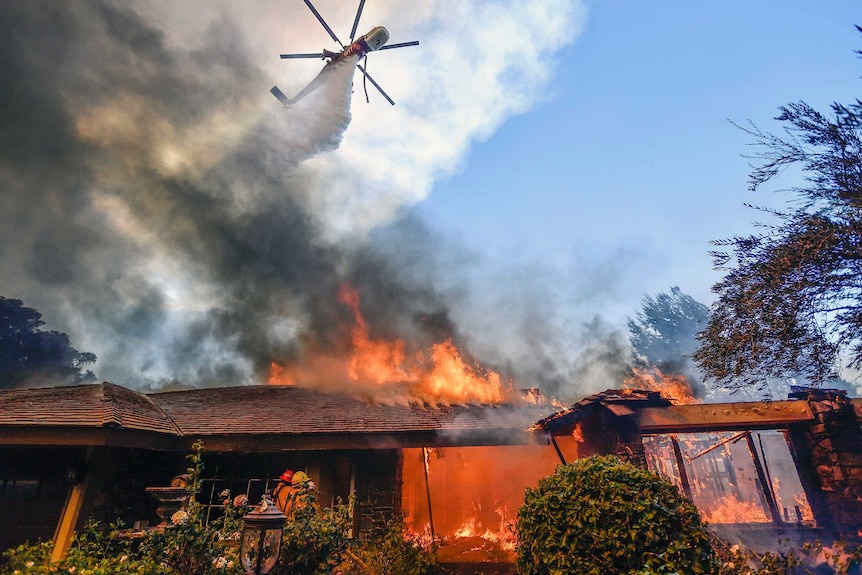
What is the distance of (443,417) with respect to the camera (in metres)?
10.9

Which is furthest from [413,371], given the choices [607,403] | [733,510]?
[733,510]

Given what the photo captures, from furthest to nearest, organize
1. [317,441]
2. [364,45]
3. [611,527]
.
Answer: [364,45] < [317,441] < [611,527]

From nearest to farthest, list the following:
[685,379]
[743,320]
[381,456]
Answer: [743,320] → [381,456] → [685,379]

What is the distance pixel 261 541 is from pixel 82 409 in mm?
6808

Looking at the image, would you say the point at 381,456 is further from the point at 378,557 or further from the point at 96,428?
the point at 96,428

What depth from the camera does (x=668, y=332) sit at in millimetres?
43969

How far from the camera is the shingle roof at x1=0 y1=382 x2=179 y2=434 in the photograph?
304 inches

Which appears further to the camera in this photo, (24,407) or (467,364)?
(467,364)

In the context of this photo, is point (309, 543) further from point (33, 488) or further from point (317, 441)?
point (33, 488)

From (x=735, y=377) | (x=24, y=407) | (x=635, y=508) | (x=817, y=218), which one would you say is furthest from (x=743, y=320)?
(x=24, y=407)

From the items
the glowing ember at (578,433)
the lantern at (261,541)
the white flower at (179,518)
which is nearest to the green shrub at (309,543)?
the lantern at (261,541)

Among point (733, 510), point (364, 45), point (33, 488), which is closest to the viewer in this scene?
point (33, 488)

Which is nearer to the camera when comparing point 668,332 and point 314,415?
point 314,415

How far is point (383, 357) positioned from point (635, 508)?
15.2 meters
